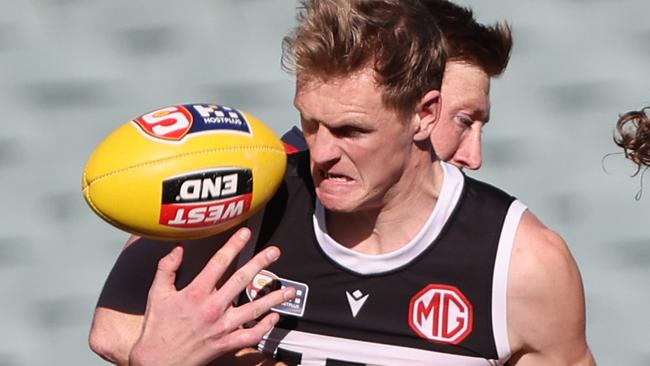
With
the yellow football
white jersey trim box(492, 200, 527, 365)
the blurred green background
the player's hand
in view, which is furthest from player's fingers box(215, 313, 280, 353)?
the blurred green background

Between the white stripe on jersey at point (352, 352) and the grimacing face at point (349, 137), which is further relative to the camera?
the white stripe on jersey at point (352, 352)

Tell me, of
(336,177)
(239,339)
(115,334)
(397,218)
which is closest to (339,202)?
(336,177)

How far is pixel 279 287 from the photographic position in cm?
294

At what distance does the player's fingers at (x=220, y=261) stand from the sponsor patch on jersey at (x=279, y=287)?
175 mm

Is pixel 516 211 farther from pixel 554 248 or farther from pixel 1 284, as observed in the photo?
pixel 1 284

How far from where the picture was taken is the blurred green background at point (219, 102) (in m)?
4.00

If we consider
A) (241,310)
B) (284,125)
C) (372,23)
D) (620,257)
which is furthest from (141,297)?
(620,257)

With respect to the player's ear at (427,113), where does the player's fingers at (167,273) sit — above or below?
below

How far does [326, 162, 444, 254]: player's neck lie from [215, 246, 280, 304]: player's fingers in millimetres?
267

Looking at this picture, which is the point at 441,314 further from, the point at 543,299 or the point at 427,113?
the point at 427,113

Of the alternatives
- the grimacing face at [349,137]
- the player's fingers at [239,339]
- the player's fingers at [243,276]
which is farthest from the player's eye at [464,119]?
the player's fingers at [239,339]

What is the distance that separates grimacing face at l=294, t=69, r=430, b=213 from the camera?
8.75ft

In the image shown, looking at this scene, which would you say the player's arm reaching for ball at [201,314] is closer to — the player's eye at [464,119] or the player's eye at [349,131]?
the player's eye at [349,131]

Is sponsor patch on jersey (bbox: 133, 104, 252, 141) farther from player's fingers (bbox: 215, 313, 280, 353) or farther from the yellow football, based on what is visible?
player's fingers (bbox: 215, 313, 280, 353)
